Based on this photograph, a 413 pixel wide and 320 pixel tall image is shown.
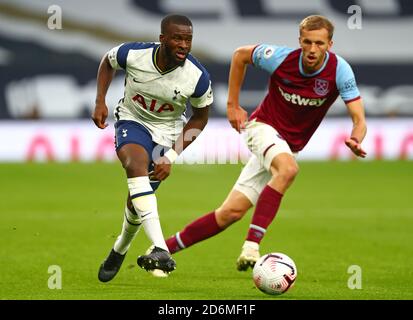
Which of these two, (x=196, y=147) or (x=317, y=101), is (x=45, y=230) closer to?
(x=317, y=101)

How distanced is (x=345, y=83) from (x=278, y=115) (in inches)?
26.8

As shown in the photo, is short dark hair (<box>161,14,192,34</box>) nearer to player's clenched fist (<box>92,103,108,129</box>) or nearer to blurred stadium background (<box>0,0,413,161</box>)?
player's clenched fist (<box>92,103,108,129</box>)

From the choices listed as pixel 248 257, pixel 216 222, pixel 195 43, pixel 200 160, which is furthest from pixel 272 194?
pixel 195 43

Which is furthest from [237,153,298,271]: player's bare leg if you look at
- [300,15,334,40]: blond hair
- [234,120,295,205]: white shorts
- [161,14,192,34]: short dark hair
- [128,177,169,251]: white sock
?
[161,14,192,34]: short dark hair

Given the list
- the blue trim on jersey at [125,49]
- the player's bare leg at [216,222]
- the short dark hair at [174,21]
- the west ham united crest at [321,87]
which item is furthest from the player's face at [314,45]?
the player's bare leg at [216,222]

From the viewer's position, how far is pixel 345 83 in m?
8.10

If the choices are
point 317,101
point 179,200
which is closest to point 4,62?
point 179,200

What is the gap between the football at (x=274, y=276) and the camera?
23.3 feet

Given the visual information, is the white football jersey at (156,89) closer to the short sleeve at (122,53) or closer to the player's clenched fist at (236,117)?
the short sleeve at (122,53)

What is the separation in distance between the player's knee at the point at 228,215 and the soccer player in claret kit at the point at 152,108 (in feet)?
2.72

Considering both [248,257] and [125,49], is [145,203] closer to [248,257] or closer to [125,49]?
[248,257]

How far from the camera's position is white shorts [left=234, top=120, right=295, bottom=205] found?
816 cm

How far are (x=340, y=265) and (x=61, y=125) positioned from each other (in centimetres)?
1598

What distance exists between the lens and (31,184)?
18984 millimetres
